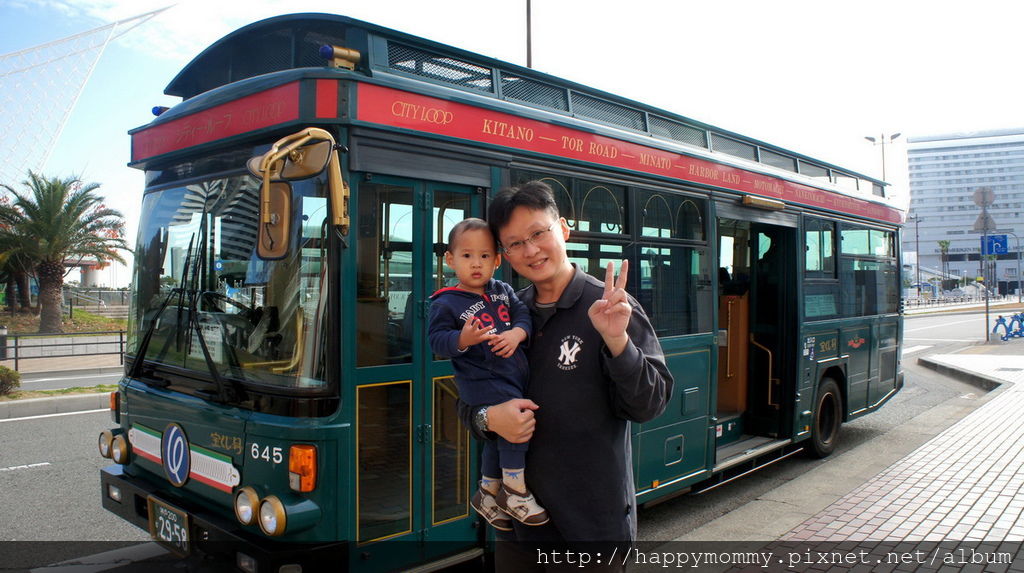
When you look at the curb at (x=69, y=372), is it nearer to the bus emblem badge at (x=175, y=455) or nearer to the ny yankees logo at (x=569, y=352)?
the bus emblem badge at (x=175, y=455)

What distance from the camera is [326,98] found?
3.45 meters

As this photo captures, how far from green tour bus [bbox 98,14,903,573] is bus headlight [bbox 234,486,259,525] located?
0.04 feet

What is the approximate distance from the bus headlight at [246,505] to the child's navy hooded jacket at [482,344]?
1.44 metres

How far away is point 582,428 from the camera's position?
7.24 feet

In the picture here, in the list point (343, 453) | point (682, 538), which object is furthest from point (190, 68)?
point (682, 538)

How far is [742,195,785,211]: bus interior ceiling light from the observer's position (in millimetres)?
6234

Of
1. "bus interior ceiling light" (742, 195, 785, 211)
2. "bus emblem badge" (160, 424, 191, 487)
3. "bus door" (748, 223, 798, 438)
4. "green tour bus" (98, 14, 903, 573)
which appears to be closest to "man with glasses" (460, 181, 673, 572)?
"green tour bus" (98, 14, 903, 573)

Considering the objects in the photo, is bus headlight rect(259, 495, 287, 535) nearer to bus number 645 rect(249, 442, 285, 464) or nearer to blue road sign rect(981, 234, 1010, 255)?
bus number 645 rect(249, 442, 285, 464)

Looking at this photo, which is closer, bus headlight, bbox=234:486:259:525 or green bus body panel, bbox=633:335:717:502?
bus headlight, bbox=234:486:259:525

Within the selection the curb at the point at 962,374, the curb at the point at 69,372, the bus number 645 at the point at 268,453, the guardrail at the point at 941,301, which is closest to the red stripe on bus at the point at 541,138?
the bus number 645 at the point at 268,453

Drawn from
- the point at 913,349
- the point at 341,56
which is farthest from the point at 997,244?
the point at 341,56

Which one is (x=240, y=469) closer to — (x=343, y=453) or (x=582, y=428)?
(x=343, y=453)

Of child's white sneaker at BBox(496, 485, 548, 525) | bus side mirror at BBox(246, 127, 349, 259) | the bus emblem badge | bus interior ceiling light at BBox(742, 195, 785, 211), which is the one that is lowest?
the bus emblem badge

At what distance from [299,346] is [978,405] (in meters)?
10.7
